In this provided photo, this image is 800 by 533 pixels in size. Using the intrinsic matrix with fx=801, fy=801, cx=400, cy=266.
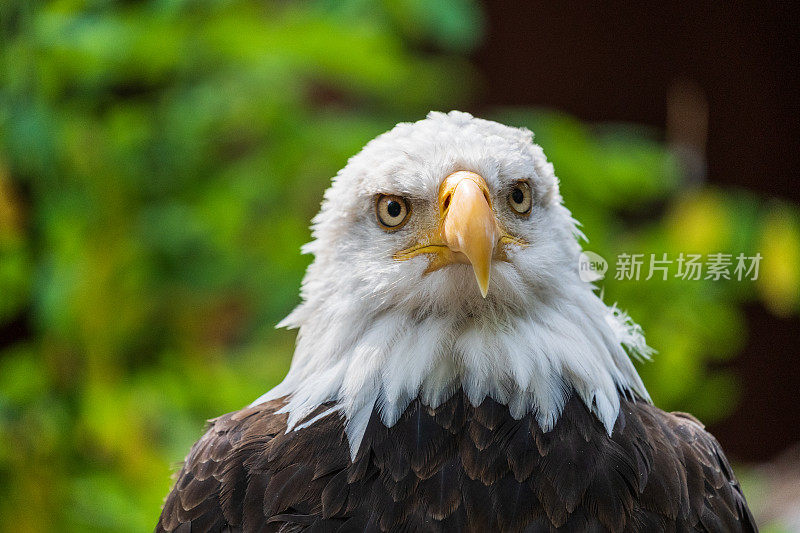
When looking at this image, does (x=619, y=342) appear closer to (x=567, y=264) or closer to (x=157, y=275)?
(x=567, y=264)

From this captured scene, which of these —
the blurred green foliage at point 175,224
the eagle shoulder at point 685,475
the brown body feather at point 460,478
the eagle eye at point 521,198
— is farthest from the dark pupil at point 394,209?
the blurred green foliage at point 175,224

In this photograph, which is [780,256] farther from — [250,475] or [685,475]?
[250,475]

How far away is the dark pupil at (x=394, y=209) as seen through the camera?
168 cm

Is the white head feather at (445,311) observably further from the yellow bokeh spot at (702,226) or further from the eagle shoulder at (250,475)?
the yellow bokeh spot at (702,226)

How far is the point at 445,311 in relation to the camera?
167 cm

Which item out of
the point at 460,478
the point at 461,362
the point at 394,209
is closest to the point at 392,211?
the point at 394,209

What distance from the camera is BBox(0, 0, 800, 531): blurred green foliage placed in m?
2.91

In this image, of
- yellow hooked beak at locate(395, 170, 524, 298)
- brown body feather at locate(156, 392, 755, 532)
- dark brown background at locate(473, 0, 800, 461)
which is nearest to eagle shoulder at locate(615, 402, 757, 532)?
brown body feather at locate(156, 392, 755, 532)

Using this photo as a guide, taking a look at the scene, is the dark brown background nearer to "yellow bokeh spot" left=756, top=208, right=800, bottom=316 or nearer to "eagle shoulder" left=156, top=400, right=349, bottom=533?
"yellow bokeh spot" left=756, top=208, right=800, bottom=316

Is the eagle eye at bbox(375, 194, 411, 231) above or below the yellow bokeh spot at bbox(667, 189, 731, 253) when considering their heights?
above

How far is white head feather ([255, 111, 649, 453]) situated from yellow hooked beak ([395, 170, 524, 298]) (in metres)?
0.02

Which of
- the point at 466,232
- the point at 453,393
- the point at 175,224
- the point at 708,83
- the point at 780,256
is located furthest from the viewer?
the point at 708,83

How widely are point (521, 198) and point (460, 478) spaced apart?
1.98ft

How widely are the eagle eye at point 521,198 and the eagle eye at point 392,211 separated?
0.73 feet
